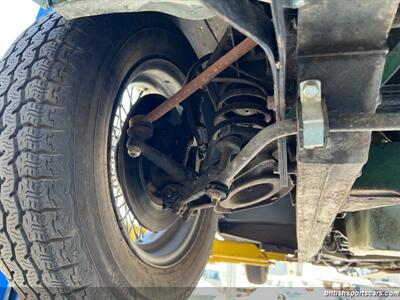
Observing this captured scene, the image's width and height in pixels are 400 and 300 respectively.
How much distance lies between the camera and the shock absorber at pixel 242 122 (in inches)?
55.6

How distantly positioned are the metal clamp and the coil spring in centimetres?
51

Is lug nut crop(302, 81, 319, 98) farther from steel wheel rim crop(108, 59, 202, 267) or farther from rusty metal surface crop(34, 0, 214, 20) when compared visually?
steel wheel rim crop(108, 59, 202, 267)

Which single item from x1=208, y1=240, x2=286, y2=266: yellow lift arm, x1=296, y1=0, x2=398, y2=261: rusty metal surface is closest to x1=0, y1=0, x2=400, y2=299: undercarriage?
x1=296, y1=0, x2=398, y2=261: rusty metal surface

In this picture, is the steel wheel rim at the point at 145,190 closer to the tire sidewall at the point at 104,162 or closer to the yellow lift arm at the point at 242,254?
the tire sidewall at the point at 104,162

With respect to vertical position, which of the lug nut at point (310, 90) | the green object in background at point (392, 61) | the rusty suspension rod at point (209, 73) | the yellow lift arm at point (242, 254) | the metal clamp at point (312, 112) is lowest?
the yellow lift arm at point (242, 254)

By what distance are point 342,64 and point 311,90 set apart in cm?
7

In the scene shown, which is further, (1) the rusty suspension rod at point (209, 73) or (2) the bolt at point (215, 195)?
(2) the bolt at point (215, 195)

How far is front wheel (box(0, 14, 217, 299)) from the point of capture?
45.7 inches

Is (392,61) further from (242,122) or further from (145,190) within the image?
(145,190)

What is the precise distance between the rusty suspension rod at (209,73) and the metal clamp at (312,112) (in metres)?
0.39

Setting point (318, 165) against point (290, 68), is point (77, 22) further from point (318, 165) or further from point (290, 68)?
point (318, 165)

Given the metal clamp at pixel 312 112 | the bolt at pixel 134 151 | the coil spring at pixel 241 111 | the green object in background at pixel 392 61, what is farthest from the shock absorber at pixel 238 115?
the metal clamp at pixel 312 112

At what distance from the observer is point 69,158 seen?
1168mm

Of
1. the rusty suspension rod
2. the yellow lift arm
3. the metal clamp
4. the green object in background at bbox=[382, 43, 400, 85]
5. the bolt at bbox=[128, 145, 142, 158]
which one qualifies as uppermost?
the rusty suspension rod
